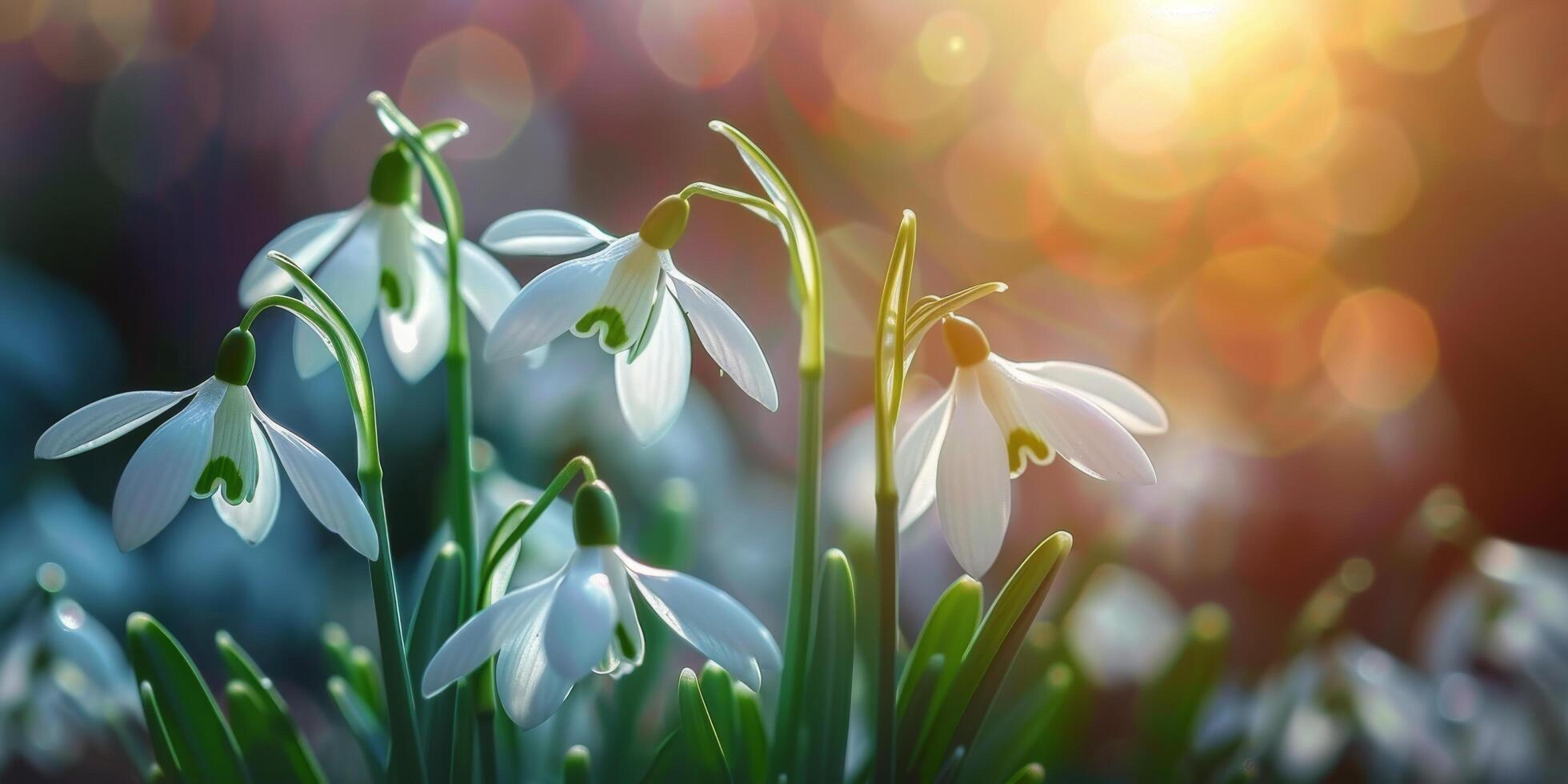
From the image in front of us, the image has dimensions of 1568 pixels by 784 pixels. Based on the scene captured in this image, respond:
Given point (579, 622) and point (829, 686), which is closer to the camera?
point (579, 622)

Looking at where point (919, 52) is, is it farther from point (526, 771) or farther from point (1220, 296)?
point (526, 771)

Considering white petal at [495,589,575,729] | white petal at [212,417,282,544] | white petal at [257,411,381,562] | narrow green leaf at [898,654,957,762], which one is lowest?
narrow green leaf at [898,654,957,762]

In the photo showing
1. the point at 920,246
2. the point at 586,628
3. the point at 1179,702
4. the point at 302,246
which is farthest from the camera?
the point at 920,246

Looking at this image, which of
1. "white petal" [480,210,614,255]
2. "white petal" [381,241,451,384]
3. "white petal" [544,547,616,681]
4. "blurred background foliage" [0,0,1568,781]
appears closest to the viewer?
"white petal" [544,547,616,681]

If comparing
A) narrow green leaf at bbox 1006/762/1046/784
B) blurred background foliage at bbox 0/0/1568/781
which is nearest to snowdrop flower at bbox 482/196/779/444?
narrow green leaf at bbox 1006/762/1046/784

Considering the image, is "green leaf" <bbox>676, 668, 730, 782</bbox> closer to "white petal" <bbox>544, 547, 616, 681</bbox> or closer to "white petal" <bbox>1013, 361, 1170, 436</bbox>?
"white petal" <bbox>544, 547, 616, 681</bbox>

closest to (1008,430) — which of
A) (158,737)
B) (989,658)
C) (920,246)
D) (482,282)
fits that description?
(989,658)

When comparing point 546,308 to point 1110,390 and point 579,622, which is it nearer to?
point 579,622
